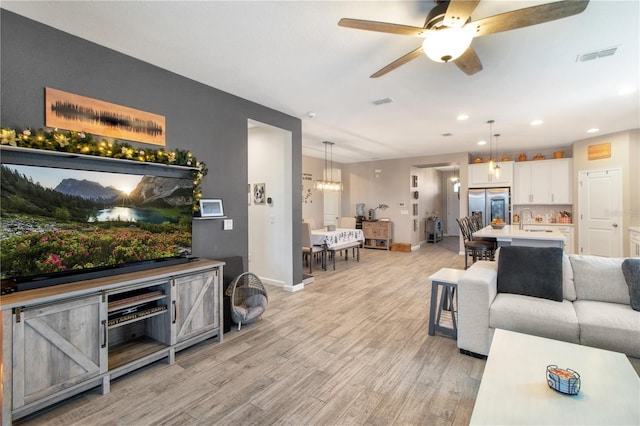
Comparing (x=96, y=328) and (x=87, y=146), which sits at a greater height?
(x=87, y=146)

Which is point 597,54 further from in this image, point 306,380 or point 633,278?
point 306,380

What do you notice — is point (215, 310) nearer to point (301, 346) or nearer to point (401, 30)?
point (301, 346)

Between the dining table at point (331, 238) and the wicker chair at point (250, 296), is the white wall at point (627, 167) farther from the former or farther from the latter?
the wicker chair at point (250, 296)

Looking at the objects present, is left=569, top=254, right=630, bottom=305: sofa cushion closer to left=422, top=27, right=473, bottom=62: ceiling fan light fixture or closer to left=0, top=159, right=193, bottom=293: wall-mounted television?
left=422, top=27, right=473, bottom=62: ceiling fan light fixture

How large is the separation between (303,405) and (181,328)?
132 centimetres

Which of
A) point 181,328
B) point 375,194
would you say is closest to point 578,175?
point 375,194

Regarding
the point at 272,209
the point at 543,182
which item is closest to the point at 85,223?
the point at 272,209

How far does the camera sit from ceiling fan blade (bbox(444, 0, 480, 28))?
159 cm

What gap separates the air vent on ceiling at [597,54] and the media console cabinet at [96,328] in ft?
13.5

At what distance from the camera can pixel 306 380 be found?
2352mm

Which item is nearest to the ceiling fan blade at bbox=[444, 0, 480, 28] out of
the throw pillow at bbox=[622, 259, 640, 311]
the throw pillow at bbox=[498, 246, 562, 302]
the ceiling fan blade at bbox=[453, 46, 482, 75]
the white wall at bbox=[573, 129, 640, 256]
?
the ceiling fan blade at bbox=[453, 46, 482, 75]

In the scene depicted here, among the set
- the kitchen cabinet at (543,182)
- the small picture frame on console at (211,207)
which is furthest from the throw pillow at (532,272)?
the kitchen cabinet at (543,182)

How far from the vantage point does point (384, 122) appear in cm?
509

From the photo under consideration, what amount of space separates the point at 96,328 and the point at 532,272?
145 inches
